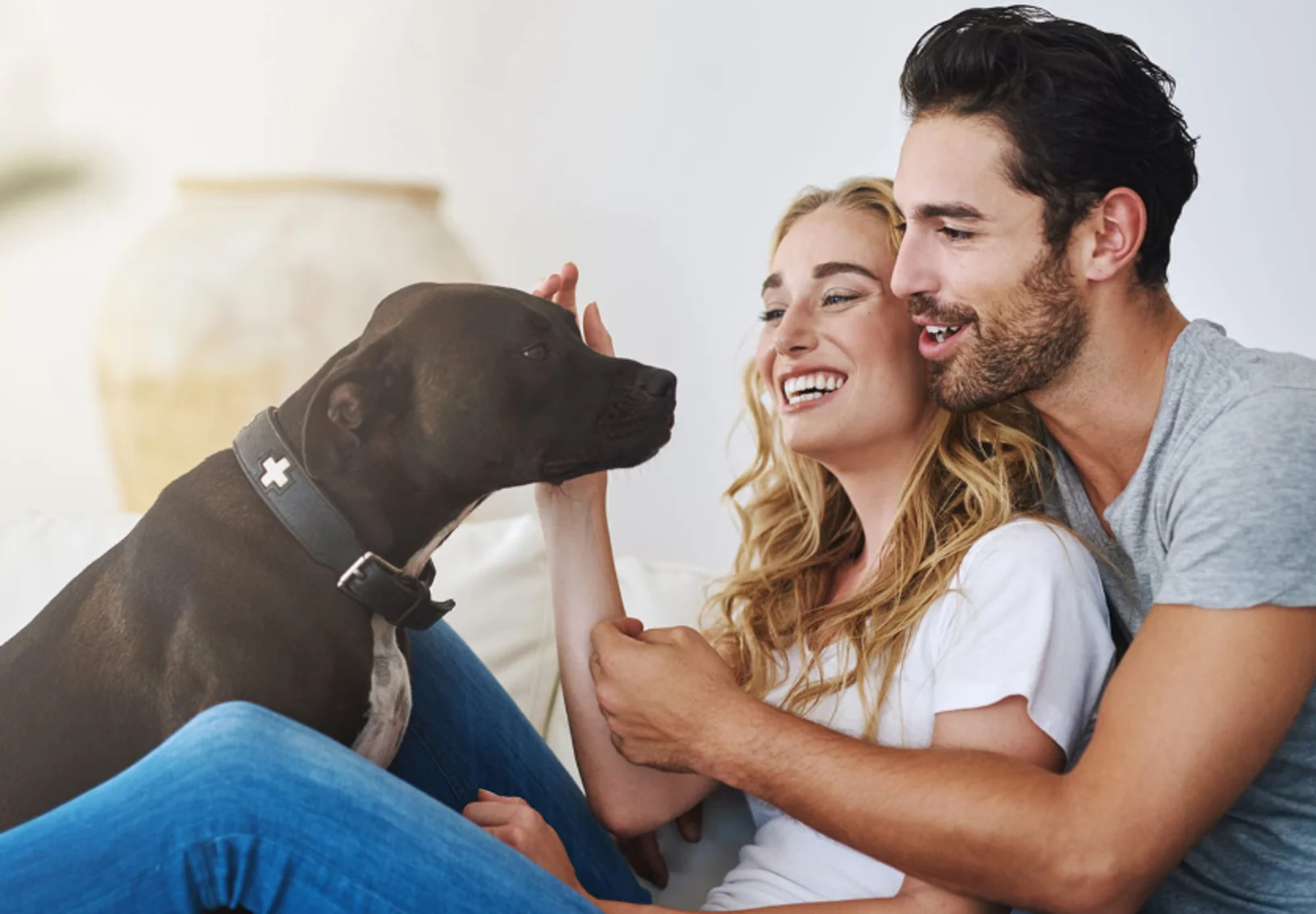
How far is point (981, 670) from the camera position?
125 centimetres

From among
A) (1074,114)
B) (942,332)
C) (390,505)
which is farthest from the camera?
(942,332)

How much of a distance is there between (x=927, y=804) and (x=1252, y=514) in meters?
0.39

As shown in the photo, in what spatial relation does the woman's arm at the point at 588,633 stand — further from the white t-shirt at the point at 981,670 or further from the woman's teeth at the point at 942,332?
the woman's teeth at the point at 942,332

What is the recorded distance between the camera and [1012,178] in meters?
1.38

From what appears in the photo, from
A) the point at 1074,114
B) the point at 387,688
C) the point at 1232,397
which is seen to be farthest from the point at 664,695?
the point at 1074,114

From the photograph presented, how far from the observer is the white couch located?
6.23ft

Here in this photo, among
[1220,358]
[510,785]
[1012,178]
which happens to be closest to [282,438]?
[510,785]

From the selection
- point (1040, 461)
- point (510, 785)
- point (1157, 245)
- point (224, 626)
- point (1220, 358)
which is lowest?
point (510, 785)

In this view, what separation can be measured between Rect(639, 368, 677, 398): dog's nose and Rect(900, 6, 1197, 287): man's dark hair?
0.44m

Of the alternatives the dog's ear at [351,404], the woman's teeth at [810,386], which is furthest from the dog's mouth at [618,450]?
the woman's teeth at [810,386]

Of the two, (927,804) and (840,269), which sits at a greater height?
(840,269)

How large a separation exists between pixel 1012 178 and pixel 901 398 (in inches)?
11.9

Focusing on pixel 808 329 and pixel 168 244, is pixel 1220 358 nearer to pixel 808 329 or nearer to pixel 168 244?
pixel 808 329

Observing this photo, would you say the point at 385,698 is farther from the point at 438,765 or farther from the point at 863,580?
the point at 863,580
